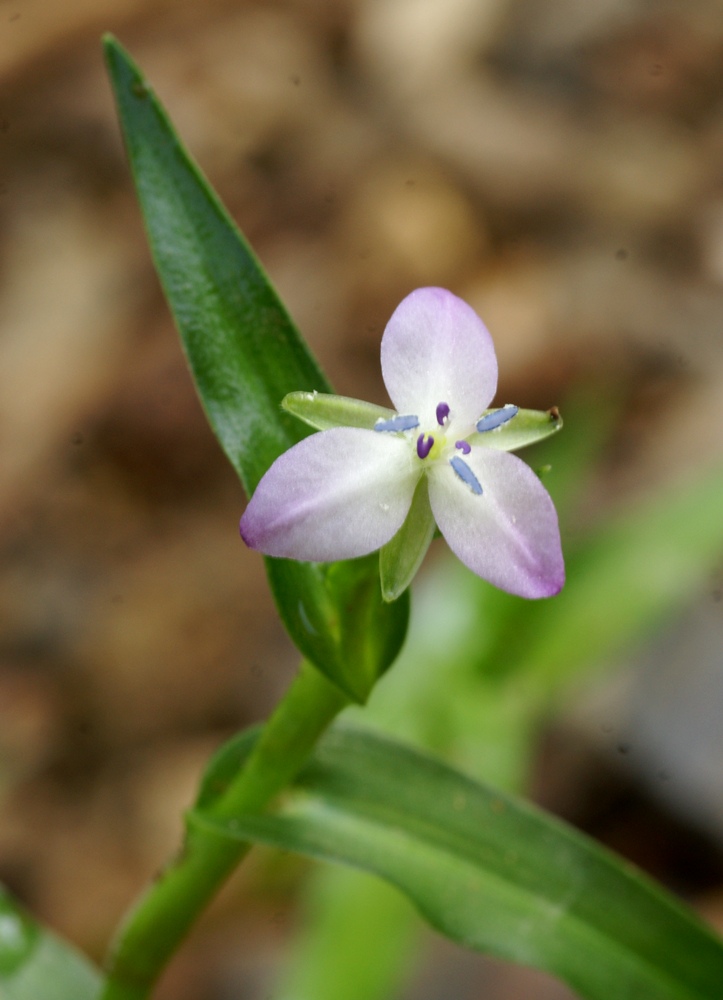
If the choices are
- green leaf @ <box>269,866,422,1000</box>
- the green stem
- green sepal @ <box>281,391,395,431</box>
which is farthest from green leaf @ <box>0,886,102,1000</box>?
green sepal @ <box>281,391,395,431</box>

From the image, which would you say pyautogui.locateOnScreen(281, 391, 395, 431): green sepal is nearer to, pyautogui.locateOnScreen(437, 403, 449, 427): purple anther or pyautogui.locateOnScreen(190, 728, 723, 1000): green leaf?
pyautogui.locateOnScreen(437, 403, 449, 427): purple anther

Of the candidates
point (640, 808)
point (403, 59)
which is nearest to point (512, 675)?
point (640, 808)

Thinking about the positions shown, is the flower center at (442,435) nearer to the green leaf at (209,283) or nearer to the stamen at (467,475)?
the stamen at (467,475)

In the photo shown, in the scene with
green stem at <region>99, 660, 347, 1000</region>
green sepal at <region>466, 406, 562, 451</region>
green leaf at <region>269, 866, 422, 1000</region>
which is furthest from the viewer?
green leaf at <region>269, 866, 422, 1000</region>

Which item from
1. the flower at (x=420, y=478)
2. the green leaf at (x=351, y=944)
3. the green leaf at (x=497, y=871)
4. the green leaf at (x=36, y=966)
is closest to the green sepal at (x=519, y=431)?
the flower at (x=420, y=478)

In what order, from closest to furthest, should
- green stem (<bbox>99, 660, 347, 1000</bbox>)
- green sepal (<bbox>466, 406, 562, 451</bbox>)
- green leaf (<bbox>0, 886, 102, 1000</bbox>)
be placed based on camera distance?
green sepal (<bbox>466, 406, 562, 451</bbox>)
green stem (<bbox>99, 660, 347, 1000</bbox>)
green leaf (<bbox>0, 886, 102, 1000</bbox>)

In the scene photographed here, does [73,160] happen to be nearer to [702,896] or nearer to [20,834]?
[20,834]
